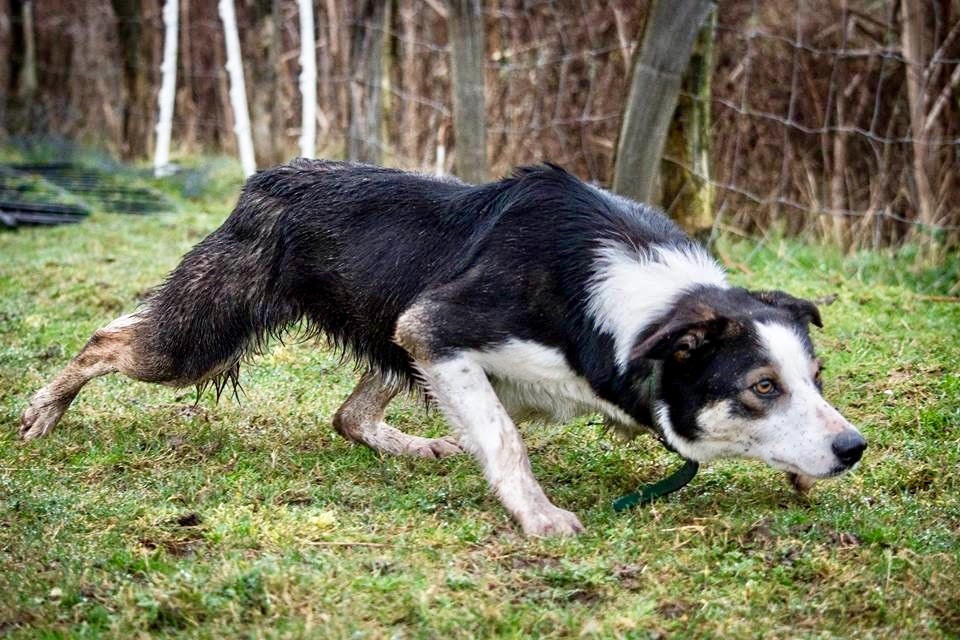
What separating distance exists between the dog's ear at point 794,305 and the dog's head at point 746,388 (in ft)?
0.34

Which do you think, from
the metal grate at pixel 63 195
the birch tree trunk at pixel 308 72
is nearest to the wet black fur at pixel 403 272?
the metal grate at pixel 63 195

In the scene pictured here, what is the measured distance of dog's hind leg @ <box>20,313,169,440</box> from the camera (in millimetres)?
5383

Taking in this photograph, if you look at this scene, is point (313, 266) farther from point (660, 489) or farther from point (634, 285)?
point (660, 489)

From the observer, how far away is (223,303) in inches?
203

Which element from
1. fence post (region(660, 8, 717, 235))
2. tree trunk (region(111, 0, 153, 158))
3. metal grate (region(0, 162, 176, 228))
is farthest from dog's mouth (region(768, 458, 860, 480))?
tree trunk (region(111, 0, 153, 158))

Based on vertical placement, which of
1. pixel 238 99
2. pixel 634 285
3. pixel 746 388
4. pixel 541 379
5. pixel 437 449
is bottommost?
pixel 437 449

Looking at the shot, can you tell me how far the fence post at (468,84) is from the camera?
8.42 meters

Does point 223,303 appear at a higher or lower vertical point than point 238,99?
higher

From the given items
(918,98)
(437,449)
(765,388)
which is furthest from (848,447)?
(918,98)

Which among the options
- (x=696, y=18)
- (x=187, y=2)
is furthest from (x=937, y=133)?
(x=187, y=2)

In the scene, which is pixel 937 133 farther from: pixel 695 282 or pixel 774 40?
pixel 695 282

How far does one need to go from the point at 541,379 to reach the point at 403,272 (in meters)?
0.72

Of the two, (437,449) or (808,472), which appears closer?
(808,472)

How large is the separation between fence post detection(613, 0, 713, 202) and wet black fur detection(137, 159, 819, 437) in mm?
2850
